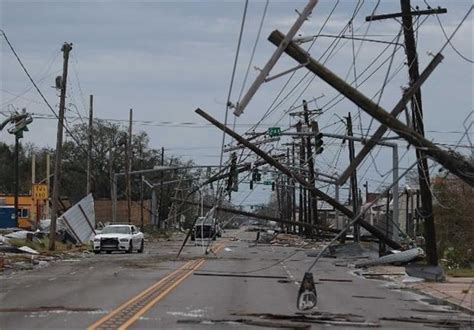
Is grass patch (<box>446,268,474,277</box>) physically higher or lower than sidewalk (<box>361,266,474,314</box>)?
higher

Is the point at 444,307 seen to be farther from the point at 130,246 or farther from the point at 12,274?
the point at 130,246

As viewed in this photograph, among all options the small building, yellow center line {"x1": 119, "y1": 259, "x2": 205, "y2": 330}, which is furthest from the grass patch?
the small building

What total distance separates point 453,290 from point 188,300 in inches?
354

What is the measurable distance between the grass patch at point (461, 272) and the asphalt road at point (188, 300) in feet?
12.2

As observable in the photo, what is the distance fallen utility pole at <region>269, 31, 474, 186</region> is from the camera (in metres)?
13.5

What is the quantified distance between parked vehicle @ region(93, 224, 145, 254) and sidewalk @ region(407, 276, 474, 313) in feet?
65.7

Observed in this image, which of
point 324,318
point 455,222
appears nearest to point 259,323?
point 324,318

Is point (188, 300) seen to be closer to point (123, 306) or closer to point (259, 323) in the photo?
point (123, 306)

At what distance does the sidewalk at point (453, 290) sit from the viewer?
18.6 meters

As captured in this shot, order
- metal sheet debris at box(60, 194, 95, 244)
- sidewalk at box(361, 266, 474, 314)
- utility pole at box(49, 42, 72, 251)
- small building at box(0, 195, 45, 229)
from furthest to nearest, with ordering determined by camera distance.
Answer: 1. small building at box(0, 195, 45, 229)
2. metal sheet debris at box(60, 194, 95, 244)
3. utility pole at box(49, 42, 72, 251)
4. sidewalk at box(361, 266, 474, 314)

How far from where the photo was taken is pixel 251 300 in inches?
688

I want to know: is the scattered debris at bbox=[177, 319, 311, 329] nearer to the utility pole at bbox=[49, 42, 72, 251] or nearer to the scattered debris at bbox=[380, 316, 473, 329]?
the scattered debris at bbox=[380, 316, 473, 329]

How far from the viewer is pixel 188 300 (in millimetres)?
16984

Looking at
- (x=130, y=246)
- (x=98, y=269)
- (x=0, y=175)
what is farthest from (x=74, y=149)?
(x=98, y=269)
